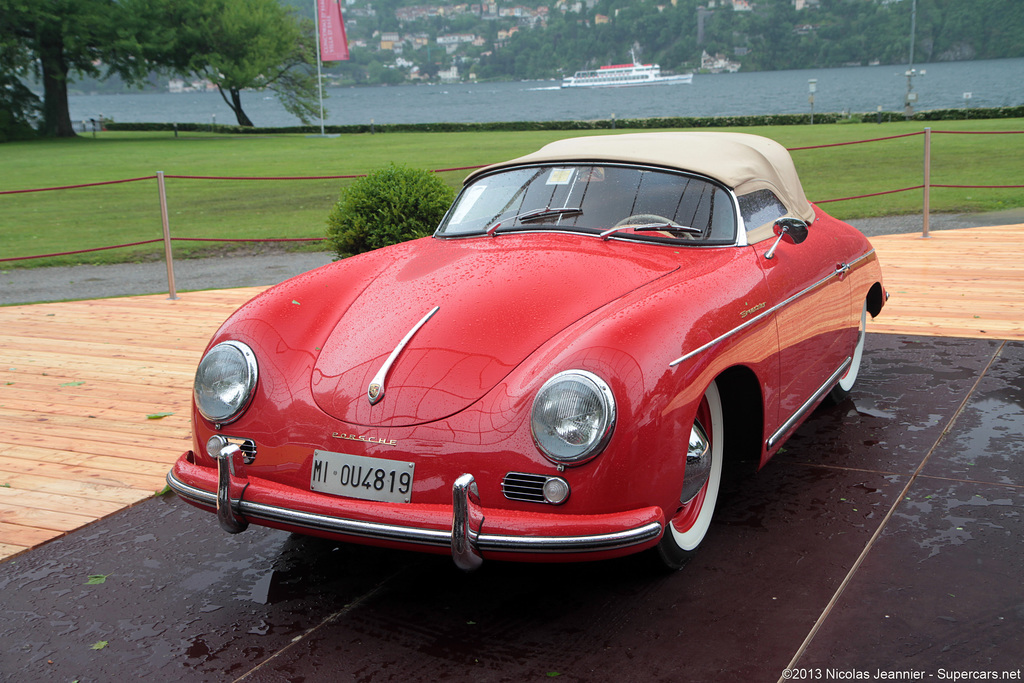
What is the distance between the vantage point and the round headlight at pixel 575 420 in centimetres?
250

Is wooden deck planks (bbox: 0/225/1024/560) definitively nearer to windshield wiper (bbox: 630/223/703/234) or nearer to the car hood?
the car hood

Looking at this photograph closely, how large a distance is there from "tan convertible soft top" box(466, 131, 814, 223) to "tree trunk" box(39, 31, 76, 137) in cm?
4697

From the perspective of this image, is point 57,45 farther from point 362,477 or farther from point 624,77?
point 624,77

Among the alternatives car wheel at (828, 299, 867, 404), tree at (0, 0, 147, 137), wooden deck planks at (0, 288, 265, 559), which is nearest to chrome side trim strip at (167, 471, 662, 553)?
wooden deck planks at (0, 288, 265, 559)

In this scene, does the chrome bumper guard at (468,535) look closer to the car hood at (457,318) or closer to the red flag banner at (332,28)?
the car hood at (457,318)

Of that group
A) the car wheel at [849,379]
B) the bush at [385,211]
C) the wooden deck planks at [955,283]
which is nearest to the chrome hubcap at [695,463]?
the car wheel at [849,379]

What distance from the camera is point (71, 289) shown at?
10031 mm

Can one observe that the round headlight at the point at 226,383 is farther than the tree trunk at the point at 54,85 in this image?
No

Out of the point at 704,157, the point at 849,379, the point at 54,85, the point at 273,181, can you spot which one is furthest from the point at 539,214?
the point at 54,85

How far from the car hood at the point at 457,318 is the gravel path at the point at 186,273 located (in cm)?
658

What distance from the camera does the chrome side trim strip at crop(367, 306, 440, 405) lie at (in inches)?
108

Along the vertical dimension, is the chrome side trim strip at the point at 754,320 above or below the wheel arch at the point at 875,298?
above

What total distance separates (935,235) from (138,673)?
33.1 ft

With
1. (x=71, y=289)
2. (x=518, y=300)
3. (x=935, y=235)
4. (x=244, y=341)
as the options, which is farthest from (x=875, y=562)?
(x=71, y=289)
